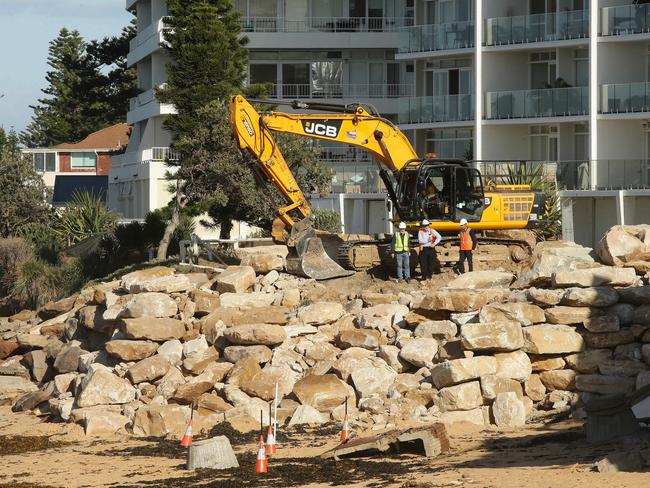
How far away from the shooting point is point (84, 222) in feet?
161

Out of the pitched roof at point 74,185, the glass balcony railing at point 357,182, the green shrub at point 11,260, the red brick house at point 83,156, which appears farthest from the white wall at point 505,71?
the red brick house at point 83,156

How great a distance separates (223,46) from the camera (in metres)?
47.4

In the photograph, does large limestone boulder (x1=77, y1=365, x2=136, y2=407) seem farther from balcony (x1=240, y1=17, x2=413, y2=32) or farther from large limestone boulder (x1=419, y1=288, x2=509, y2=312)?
balcony (x1=240, y1=17, x2=413, y2=32)

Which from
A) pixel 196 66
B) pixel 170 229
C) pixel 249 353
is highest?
pixel 196 66

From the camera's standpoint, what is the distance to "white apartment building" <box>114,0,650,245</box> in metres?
43.4

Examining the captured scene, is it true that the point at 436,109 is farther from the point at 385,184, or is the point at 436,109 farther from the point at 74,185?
the point at 74,185

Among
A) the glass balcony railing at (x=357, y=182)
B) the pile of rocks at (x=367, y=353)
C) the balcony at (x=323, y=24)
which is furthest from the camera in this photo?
the balcony at (x=323, y=24)

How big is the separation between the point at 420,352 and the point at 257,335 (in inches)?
123

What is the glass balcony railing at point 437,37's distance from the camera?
48.3m

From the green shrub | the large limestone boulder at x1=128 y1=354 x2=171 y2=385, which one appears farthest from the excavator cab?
the green shrub

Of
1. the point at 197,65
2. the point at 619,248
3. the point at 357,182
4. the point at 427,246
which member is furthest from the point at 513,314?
the point at 357,182

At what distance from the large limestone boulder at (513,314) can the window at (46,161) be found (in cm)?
6205

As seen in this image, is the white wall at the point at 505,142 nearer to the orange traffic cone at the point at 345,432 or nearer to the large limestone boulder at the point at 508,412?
the large limestone boulder at the point at 508,412

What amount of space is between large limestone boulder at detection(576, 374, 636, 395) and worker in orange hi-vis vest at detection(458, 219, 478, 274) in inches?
257
